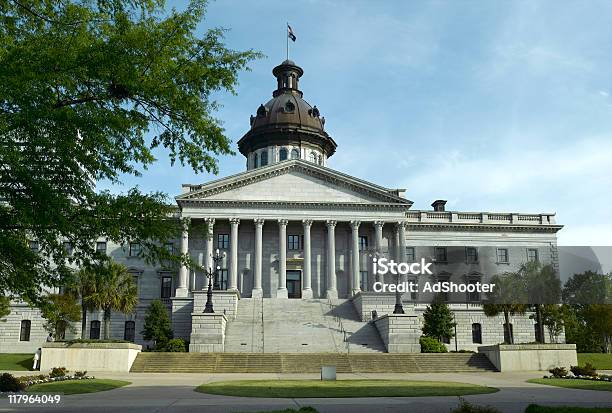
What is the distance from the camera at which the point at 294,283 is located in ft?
216

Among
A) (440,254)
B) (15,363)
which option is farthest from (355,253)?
(15,363)

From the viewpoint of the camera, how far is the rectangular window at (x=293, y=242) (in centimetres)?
6594

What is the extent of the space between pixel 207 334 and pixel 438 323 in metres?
20.5

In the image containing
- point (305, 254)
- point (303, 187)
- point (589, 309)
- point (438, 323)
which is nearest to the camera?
point (438, 323)

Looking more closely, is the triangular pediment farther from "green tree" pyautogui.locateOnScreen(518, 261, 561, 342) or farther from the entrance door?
"green tree" pyautogui.locateOnScreen(518, 261, 561, 342)

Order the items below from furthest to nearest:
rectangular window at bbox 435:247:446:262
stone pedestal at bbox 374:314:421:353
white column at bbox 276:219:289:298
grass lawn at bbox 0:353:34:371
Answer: rectangular window at bbox 435:247:446:262
white column at bbox 276:219:289:298
stone pedestal at bbox 374:314:421:353
grass lawn at bbox 0:353:34:371

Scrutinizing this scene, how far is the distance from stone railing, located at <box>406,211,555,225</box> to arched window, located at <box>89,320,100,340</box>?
35390mm

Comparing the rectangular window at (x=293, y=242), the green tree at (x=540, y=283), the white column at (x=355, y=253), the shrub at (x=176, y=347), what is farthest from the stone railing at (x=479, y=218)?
the shrub at (x=176, y=347)

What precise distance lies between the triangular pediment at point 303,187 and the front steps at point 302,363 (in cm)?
2717

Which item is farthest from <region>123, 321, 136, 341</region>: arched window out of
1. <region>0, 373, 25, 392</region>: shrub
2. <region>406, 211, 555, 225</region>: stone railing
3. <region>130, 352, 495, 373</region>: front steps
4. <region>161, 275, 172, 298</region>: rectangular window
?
<region>0, 373, 25, 392</region>: shrub

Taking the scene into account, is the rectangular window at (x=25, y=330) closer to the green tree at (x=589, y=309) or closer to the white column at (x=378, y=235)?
the white column at (x=378, y=235)

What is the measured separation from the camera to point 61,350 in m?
35.7

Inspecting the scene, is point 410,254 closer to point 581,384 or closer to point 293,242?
point 293,242

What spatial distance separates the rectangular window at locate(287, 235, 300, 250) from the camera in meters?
65.9
